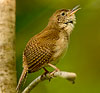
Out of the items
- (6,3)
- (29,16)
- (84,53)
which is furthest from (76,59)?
(6,3)

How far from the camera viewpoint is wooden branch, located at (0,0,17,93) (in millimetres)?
1573

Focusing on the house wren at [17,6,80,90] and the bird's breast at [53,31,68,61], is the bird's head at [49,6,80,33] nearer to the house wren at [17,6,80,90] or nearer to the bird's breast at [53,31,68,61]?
the house wren at [17,6,80,90]

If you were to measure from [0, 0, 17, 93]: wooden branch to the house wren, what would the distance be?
0.94 feet

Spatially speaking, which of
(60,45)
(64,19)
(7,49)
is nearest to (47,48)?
(60,45)

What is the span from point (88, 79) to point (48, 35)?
1046 mm

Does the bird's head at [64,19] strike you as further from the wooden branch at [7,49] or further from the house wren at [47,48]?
the wooden branch at [7,49]

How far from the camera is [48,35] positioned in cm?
232

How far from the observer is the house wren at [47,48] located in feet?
6.86

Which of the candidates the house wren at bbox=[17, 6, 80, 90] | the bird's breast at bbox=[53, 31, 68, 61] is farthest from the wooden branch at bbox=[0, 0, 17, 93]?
the bird's breast at bbox=[53, 31, 68, 61]

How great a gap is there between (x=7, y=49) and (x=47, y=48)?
0.64 m

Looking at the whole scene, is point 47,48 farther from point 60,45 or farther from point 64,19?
point 64,19

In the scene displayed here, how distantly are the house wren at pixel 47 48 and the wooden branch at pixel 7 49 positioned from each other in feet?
0.94

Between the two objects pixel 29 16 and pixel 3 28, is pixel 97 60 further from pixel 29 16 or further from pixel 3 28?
pixel 3 28

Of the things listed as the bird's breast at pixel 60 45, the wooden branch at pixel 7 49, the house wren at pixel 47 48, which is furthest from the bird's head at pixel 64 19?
the wooden branch at pixel 7 49
